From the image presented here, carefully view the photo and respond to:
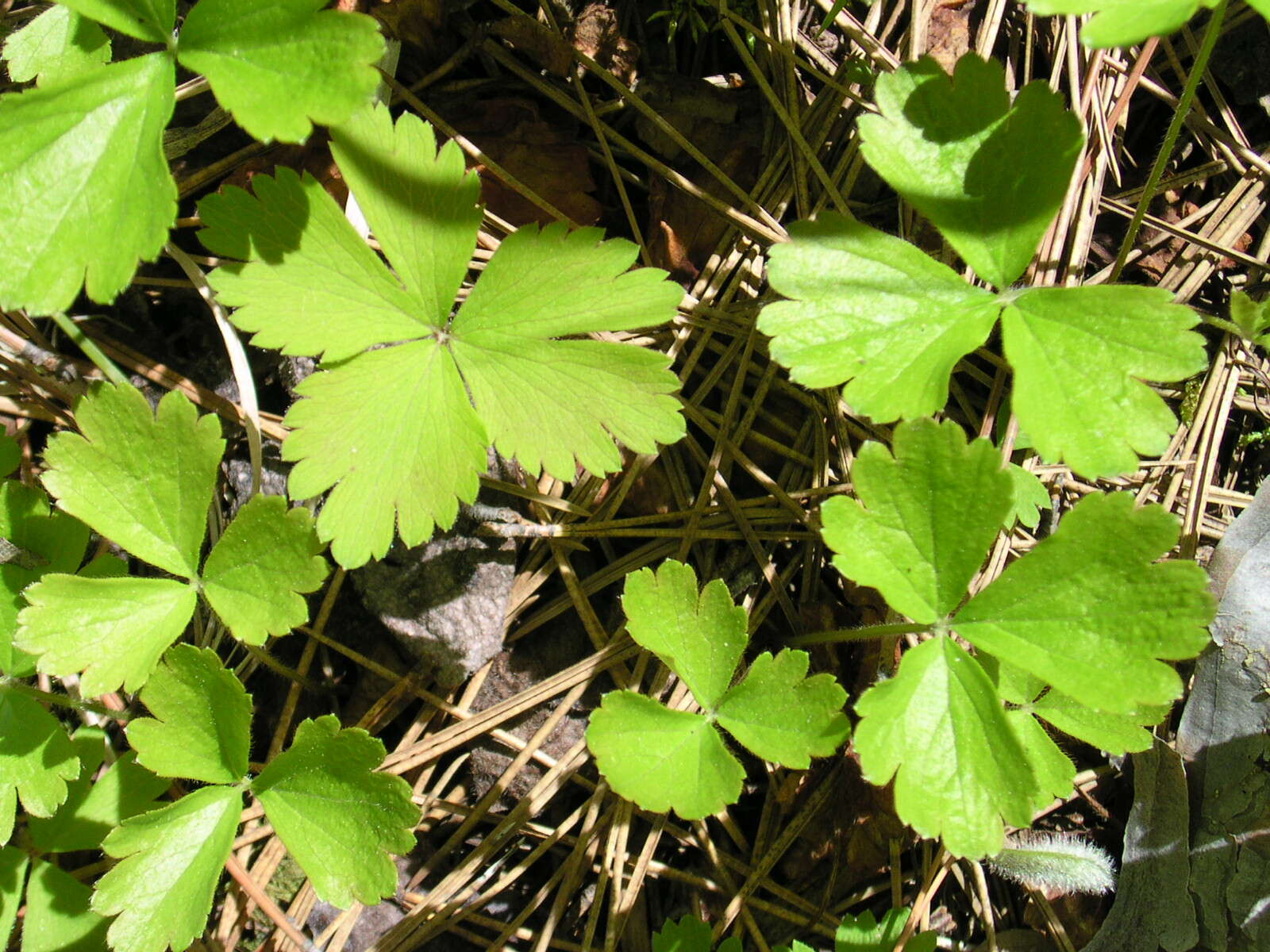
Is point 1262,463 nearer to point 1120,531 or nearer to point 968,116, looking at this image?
point 1120,531

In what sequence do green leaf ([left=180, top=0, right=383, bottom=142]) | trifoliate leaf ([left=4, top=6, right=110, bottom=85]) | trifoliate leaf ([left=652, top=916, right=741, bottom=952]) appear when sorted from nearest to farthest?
green leaf ([left=180, top=0, right=383, bottom=142]), trifoliate leaf ([left=4, top=6, right=110, bottom=85]), trifoliate leaf ([left=652, top=916, right=741, bottom=952])

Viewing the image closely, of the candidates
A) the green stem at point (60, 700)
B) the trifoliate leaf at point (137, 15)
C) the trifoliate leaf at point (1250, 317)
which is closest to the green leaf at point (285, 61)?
the trifoliate leaf at point (137, 15)

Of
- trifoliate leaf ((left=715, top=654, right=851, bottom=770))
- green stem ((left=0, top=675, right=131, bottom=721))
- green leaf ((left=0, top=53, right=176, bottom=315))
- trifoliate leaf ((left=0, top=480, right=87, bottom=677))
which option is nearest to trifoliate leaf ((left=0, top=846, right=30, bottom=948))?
green stem ((left=0, top=675, right=131, bottom=721))

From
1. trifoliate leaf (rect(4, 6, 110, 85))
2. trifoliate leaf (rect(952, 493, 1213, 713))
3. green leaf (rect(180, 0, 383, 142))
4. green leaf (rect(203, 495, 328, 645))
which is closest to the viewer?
green leaf (rect(180, 0, 383, 142))

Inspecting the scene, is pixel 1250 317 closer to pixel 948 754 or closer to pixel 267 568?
pixel 948 754

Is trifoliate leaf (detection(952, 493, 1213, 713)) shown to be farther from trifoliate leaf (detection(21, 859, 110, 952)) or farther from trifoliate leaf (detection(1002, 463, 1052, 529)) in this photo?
trifoliate leaf (detection(21, 859, 110, 952))

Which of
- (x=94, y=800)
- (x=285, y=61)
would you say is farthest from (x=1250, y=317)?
(x=94, y=800)

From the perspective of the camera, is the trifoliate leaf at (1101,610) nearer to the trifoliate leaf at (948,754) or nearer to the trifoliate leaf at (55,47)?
the trifoliate leaf at (948,754)
